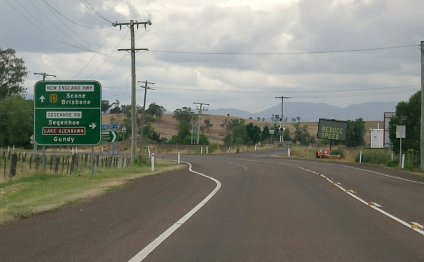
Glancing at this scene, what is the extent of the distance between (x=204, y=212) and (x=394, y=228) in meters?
4.66

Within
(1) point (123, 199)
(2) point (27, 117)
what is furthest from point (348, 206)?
(2) point (27, 117)

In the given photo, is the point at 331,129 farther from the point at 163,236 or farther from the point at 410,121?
the point at 163,236

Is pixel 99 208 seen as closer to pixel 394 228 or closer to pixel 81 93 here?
pixel 394 228

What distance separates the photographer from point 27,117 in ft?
350

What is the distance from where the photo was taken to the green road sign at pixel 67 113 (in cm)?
3028

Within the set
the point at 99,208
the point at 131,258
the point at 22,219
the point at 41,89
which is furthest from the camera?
the point at 41,89

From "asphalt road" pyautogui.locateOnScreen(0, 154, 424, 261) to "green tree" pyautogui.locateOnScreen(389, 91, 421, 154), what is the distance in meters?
41.3

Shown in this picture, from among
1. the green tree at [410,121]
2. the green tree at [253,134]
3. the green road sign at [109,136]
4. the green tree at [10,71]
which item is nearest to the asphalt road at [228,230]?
the green road sign at [109,136]

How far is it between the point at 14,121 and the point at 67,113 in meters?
79.9

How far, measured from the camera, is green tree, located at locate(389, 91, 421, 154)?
6025cm

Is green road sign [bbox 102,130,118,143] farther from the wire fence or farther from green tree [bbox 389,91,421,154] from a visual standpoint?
green tree [bbox 389,91,421,154]

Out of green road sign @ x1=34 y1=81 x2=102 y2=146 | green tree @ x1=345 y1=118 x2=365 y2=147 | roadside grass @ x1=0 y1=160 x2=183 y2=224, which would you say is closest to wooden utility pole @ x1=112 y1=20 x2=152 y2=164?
roadside grass @ x1=0 y1=160 x2=183 y2=224

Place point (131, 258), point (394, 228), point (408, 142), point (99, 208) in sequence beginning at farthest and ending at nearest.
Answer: point (408, 142) < point (99, 208) < point (394, 228) < point (131, 258)

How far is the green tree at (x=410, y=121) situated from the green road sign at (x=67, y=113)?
36603mm
